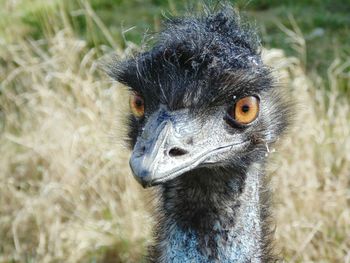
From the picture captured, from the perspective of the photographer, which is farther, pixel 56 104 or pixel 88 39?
pixel 88 39

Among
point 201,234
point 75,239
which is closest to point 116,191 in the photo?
point 75,239

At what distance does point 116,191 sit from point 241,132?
1995 millimetres

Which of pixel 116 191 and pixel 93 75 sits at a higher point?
pixel 93 75

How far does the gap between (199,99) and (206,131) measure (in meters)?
0.09

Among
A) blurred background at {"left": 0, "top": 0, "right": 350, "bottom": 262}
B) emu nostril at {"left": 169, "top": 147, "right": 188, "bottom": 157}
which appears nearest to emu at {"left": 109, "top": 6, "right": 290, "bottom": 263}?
emu nostril at {"left": 169, "top": 147, "right": 188, "bottom": 157}

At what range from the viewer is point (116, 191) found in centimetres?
442

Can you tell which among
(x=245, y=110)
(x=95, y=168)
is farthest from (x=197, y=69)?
(x=95, y=168)

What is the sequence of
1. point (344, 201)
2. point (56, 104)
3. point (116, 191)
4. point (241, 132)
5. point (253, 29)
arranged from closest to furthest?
point (241, 132) < point (253, 29) < point (344, 201) < point (116, 191) < point (56, 104)

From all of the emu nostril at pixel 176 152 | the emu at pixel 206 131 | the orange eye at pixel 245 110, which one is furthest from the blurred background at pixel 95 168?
the emu nostril at pixel 176 152

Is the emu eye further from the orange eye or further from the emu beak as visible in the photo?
the orange eye

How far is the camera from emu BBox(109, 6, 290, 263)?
2348 millimetres

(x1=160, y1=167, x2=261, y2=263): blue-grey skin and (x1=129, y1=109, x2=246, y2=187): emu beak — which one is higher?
(x1=129, y1=109, x2=246, y2=187): emu beak

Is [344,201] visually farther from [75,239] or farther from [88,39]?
[88,39]

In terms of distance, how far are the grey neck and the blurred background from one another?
115cm
